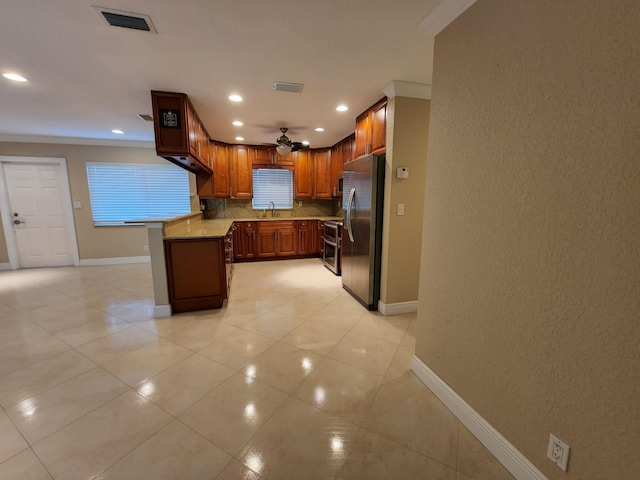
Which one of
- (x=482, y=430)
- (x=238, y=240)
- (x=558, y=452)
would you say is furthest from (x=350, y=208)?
(x=238, y=240)

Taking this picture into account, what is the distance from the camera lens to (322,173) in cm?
563

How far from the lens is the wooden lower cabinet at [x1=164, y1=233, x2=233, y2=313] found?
2.90m

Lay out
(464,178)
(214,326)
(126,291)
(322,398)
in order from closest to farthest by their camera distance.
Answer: (464,178)
(322,398)
(214,326)
(126,291)

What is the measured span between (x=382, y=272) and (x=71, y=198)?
5.87 metres

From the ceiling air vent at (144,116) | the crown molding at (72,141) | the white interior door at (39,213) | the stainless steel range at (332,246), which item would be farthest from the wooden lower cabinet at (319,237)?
the white interior door at (39,213)

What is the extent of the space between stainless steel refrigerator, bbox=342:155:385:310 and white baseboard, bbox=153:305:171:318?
2.19m

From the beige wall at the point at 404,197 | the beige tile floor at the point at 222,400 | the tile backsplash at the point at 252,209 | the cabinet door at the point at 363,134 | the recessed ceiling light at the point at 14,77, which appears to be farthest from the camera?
the tile backsplash at the point at 252,209

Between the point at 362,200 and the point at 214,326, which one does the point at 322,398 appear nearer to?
the point at 214,326

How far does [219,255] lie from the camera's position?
3.04m

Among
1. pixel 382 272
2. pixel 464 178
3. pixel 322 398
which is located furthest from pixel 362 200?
pixel 322 398

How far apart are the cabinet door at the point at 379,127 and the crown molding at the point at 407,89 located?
0.20 m

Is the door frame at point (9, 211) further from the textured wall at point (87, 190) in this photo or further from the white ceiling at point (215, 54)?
the white ceiling at point (215, 54)

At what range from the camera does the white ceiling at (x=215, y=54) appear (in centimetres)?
162

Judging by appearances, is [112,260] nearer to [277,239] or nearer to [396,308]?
[277,239]
